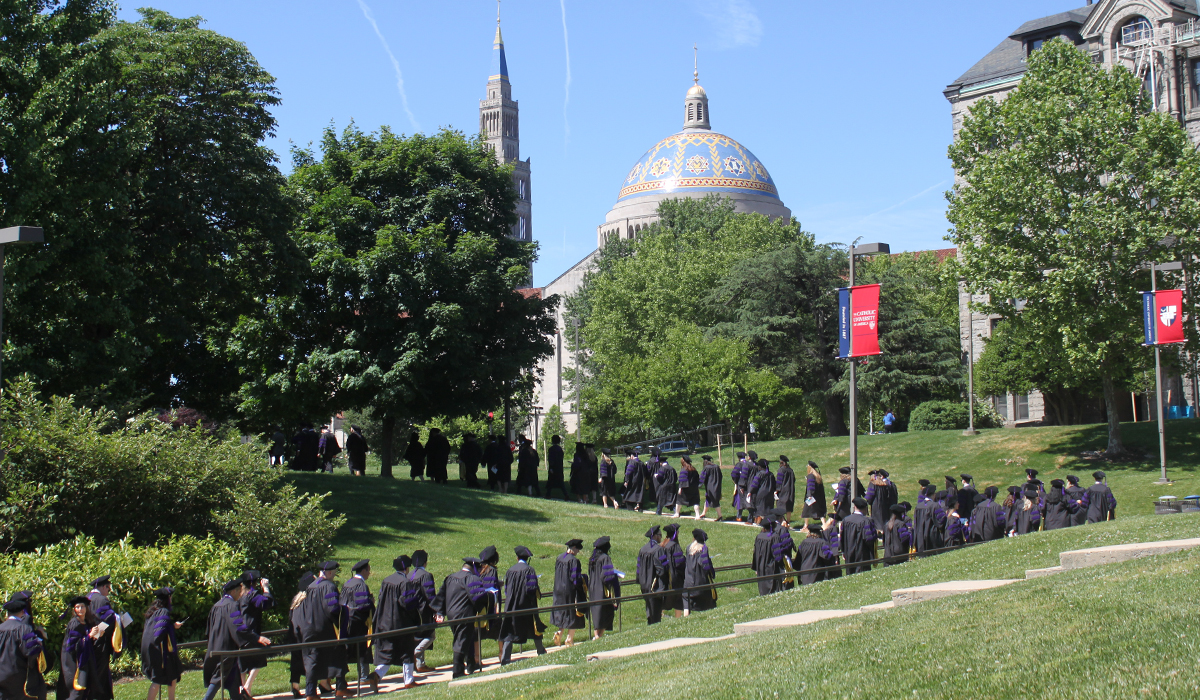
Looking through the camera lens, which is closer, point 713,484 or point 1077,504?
point 1077,504

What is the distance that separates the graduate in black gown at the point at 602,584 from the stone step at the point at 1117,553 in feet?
17.8

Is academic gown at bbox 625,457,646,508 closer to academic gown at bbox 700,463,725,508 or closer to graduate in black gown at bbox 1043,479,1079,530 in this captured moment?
academic gown at bbox 700,463,725,508

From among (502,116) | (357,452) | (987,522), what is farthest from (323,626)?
(502,116)

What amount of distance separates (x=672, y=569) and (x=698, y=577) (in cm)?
42

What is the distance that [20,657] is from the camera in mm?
9539

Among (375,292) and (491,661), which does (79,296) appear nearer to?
(375,292)

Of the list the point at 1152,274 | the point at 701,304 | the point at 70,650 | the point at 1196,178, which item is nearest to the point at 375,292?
the point at 70,650

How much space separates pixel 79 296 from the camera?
19.5 m

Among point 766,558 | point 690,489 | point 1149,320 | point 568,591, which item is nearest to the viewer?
point 568,591

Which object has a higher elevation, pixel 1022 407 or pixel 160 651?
pixel 1022 407

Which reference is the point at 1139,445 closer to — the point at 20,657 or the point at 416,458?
the point at 416,458

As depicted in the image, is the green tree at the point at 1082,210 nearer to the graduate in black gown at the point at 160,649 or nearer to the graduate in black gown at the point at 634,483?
the graduate in black gown at the point at 634,483

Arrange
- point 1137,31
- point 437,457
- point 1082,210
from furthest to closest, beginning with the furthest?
1. point 1137,31
2. point 1082,210
3. point 437,457

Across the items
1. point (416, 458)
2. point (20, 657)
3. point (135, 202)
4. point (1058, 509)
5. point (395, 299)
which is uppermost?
point (135, 202)
